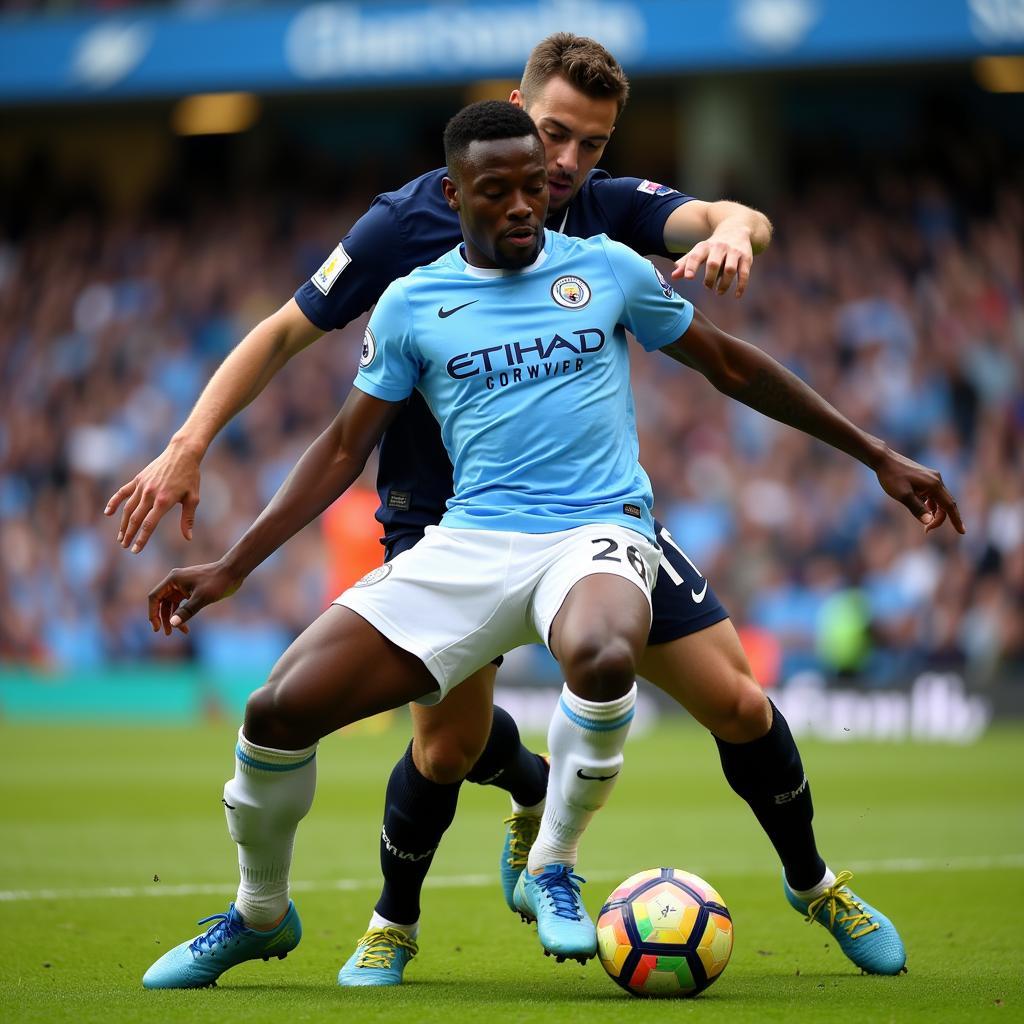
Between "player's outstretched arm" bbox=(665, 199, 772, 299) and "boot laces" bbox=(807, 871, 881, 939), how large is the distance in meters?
1.80

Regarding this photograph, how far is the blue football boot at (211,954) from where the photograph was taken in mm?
4727

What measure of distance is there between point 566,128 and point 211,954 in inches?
98.6

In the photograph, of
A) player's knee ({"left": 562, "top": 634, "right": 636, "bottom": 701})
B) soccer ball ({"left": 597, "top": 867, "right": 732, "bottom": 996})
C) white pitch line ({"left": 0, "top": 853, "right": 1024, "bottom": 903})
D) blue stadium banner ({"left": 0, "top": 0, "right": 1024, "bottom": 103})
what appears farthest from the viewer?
blue stadium banner ({"left": 0, "top": 0, "right": 1024, "bottom": 103})

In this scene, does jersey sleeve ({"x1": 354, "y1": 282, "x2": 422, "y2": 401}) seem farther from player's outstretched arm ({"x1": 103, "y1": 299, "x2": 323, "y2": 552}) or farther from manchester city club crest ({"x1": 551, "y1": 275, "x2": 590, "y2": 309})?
manchester city club crest ({"x1": 551, "y1": 275, "x2": 590, "y2": 309})

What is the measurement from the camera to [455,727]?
5113 mm

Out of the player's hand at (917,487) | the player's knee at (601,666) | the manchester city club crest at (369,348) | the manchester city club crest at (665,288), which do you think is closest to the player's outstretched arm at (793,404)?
the player's hand at (917,487)

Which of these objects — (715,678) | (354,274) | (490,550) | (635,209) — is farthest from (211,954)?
(635,209)

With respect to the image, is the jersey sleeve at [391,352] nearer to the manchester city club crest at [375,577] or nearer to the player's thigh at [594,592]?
the manchester city club crest at [375,577]

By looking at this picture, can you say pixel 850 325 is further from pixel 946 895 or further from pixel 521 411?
pixel 521 411

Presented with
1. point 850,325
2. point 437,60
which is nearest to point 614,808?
point 850,325

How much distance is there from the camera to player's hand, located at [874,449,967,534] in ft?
16.0

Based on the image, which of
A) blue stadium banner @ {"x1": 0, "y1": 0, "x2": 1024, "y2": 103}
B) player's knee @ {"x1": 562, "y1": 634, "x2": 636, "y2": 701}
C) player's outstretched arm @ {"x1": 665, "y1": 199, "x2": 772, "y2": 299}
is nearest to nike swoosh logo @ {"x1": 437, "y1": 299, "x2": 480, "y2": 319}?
player's outstretched arm @ {"x1": 665, "y1": 199, "x2": 772, "y2": 299}

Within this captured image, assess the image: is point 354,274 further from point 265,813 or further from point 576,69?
point 265,813

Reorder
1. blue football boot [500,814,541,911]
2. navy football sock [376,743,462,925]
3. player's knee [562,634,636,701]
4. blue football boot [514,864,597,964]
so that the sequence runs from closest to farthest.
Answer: player's knee [562,634,636,701], blue football boot [514,864,597,964], navy football sock [376,743,462,925], blue football boot [500,814,541,911]
